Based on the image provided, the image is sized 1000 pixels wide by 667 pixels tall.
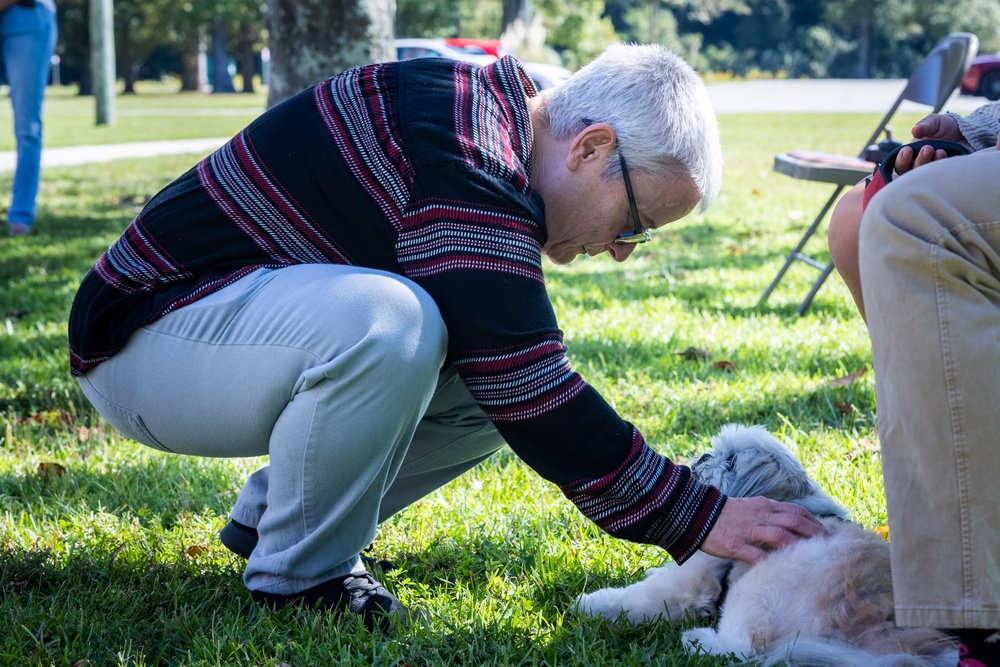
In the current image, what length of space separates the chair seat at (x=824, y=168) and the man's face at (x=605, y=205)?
2458 mm

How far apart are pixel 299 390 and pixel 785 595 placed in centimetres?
103

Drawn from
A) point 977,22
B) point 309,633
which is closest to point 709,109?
point 309,633

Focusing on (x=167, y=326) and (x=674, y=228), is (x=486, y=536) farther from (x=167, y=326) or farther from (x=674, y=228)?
(x=674, y=228)

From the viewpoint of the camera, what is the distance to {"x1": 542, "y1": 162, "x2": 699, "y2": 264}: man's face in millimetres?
2121

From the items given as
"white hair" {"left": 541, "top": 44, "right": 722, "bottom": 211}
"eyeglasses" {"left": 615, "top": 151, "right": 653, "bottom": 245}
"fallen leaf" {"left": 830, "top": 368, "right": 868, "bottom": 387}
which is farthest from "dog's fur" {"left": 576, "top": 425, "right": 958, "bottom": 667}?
"fallen leaf" {"left": 830, "top": 368, "right": 868, "bottom": 387}

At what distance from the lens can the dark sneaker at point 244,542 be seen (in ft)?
8.18

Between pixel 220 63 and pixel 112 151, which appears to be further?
pixel 220 63

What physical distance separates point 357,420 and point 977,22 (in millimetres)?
51534

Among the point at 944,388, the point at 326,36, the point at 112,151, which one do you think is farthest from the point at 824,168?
the point at 112,151

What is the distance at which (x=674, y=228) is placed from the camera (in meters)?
8.30

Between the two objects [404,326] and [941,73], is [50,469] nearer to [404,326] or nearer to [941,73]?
[404,326]

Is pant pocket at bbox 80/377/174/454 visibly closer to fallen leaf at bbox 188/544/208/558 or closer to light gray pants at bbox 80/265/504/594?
light gray pants at bbox 80/265/504/594

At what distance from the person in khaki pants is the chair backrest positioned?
12.3 ft

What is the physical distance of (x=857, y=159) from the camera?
18.0ft
